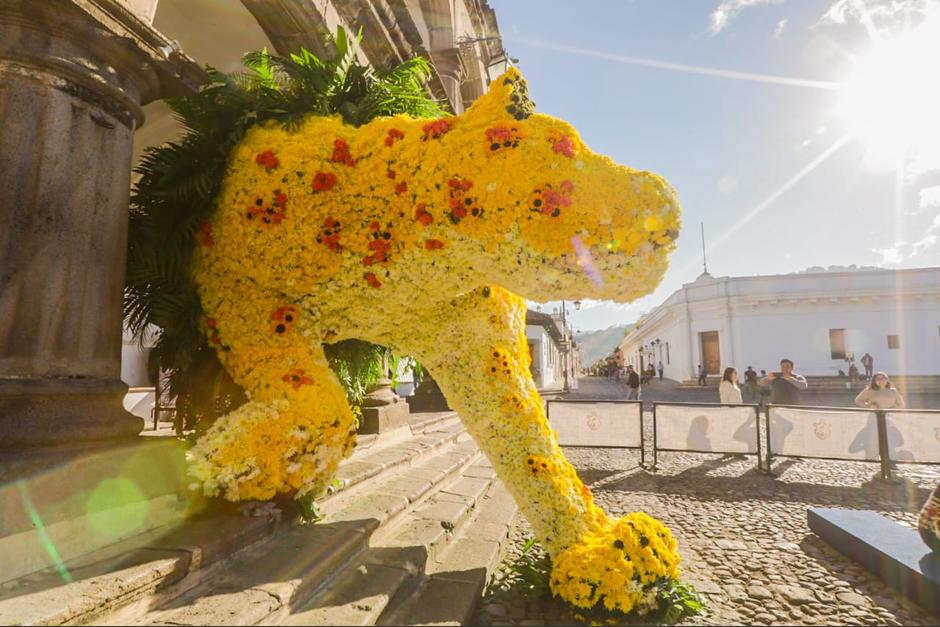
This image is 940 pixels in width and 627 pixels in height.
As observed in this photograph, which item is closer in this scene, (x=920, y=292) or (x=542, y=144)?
(x=542, y=144)

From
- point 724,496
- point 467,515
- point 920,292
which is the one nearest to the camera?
point 467,515

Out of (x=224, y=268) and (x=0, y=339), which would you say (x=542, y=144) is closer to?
(x=224, y=268)

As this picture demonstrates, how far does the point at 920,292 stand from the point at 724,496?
30220 mm

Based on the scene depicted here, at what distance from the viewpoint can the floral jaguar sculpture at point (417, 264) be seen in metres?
2.31

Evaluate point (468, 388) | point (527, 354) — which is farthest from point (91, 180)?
point (527, 354)

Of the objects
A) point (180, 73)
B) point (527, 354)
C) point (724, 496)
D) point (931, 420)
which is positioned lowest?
point (724, 496)

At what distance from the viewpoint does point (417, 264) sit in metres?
2.49

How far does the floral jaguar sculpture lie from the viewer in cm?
231

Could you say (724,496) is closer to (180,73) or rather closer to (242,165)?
(242,165)

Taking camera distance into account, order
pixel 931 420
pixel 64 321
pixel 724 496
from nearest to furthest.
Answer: pixel 64 321 → pixel 724 496 → pixel 931 420

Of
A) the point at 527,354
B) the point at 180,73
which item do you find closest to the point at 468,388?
the point at 527,354

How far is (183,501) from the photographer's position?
2.48 metres

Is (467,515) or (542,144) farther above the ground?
(542,144)

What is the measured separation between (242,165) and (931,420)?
8176 millimetres
